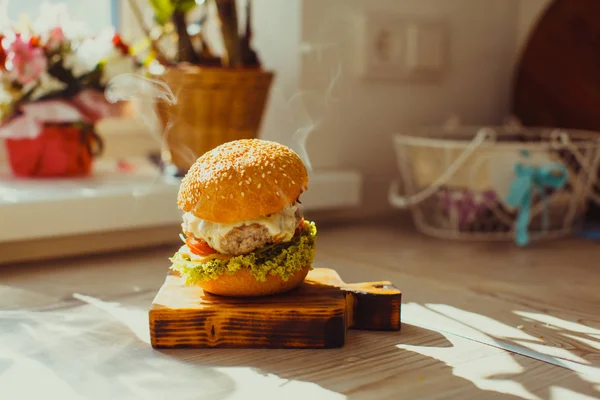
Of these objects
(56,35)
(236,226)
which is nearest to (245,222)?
(236,226)

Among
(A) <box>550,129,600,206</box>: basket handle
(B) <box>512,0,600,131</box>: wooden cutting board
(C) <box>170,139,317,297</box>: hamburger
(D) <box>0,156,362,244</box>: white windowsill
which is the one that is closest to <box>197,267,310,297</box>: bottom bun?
(C) <box>170,139,317,297</box>: hamburger

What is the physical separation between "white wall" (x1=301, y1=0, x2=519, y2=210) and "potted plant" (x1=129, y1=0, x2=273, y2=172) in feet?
0.69

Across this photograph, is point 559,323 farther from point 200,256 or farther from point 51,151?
point 51,151

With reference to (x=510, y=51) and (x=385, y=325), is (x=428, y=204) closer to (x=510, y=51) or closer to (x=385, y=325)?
(x=510, y=51)

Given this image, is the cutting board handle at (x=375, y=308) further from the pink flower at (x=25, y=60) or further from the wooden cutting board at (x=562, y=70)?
the wooden cutting board at (x=562, y=70)

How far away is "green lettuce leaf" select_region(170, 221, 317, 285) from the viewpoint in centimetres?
82

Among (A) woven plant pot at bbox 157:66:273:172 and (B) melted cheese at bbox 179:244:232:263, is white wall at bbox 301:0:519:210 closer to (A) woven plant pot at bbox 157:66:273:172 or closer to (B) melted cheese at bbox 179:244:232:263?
(A) woven plant pot at bbox 157:66:273:172

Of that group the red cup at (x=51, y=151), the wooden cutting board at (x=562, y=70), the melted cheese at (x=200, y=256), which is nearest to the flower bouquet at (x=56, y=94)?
the red cup at (x=51, y=151)

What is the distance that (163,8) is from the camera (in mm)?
1353

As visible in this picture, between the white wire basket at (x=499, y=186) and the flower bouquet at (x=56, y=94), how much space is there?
62 cm

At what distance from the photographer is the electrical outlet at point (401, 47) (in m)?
1.58

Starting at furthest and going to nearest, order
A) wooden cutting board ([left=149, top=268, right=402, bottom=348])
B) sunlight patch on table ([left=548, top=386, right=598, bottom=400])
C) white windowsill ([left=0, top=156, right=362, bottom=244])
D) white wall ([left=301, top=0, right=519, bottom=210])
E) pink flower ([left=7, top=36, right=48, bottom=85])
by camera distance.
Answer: white wall ([left=301, top=0, right=519, bottom=210]) < pink flower ([left=7, top=36, right=48, bottom=85]) < white windowsill ([left=0, top=156, right=362, bottom=244]) < wooden cutting board ([left=149, top=268, right=402, bottom=348]) < sunlight patch on table ([left=548, top=386, right=598, bottom=400])

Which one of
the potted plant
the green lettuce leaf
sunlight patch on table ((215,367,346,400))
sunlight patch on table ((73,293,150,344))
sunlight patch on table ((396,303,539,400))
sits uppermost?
the potted plant

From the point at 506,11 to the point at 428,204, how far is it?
0.63 m
